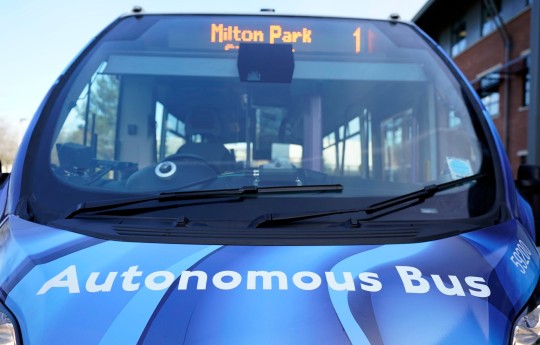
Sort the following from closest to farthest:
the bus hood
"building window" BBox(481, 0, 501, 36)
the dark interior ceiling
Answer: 1. the bus hood
2. "building window" BBox(481, 0, 501, 36)
3. the dark interior ceiling

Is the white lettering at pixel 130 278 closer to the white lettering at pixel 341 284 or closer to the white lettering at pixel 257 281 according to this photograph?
the white lettering at pixel 257 281

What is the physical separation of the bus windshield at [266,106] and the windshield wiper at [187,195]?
0.54ft

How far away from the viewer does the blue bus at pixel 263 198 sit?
1.34m

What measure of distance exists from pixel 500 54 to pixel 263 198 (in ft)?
65.2

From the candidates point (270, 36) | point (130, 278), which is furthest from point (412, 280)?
point (270, 36)

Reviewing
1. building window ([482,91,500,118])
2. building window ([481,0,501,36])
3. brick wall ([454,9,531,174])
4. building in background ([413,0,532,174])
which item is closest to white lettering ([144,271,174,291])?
brick wall ([454,9,531,174])

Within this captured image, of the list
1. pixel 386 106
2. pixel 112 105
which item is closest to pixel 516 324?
pixel 386 106

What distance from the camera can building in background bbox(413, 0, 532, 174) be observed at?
58.0 feet

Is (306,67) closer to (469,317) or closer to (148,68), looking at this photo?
(148,68)

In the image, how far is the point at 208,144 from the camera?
2.24 m

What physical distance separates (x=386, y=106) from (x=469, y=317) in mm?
1280

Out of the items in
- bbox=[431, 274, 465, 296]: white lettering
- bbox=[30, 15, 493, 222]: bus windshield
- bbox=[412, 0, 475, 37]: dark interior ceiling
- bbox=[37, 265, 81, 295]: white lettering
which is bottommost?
bbox=[431, 274, 465, 296]: white lettering

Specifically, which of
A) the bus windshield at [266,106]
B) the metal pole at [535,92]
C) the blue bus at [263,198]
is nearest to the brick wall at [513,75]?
the metal pole at [535,92]

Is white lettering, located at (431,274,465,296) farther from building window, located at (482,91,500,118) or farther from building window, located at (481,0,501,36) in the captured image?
building window, located at (482,91,500,118)
